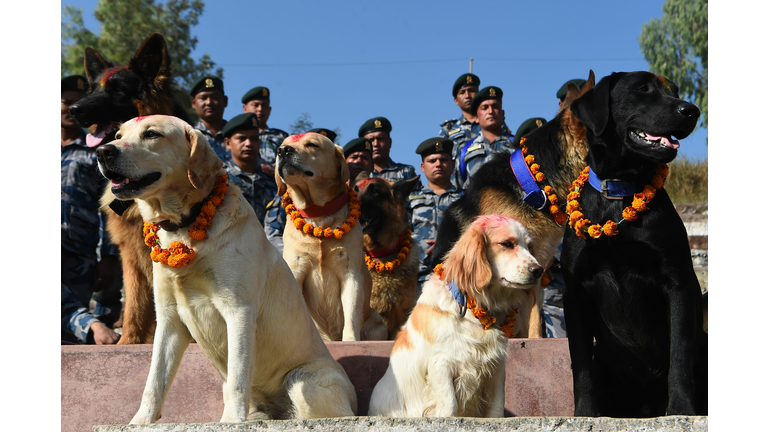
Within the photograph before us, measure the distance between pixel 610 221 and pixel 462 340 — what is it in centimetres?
117

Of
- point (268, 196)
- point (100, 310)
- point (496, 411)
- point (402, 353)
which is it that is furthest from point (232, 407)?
point (268, 196)

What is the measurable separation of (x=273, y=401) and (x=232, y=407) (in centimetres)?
71

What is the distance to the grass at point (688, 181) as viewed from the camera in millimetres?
19219

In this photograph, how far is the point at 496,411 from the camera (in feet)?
13.6

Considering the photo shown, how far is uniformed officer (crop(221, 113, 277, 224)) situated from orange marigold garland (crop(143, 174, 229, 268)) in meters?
4.12

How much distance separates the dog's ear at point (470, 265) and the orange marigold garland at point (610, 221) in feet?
2.02

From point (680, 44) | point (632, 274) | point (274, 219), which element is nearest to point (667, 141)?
point (632, 274)

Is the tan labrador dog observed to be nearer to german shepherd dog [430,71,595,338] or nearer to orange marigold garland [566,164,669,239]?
german shepherd dog [430,71,595,338]

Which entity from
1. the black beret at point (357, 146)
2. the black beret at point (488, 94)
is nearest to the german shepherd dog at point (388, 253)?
the black beret at point (357, 146)

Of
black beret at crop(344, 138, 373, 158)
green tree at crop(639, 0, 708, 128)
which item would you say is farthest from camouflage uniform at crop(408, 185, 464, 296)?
green tree at crop(639, 0, 708, 128)

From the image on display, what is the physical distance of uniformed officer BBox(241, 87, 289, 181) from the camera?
383 inches

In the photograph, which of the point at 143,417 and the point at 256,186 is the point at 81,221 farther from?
the point at 143,417

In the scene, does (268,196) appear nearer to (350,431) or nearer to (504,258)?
(504,258)

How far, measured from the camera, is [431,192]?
9023 millimetres
